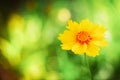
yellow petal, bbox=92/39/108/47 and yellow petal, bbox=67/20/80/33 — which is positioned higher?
yellow petal, bbox=67/20/80/33

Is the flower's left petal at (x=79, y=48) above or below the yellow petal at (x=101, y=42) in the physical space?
below

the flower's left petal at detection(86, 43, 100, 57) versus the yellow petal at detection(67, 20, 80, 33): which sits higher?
the yellow petal at detection(67, 20, 80, 33)

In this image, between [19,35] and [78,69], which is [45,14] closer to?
[19,35]

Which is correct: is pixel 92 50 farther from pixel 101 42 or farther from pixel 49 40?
pixel 49 40

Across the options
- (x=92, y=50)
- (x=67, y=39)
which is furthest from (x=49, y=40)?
(x=92, y=50)

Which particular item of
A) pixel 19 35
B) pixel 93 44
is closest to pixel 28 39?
pixel 19 35

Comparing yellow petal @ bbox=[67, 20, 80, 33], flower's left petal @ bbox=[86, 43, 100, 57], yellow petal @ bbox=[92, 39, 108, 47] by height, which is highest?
yellow petal @ bbox=[67, 20, 80, 33]
